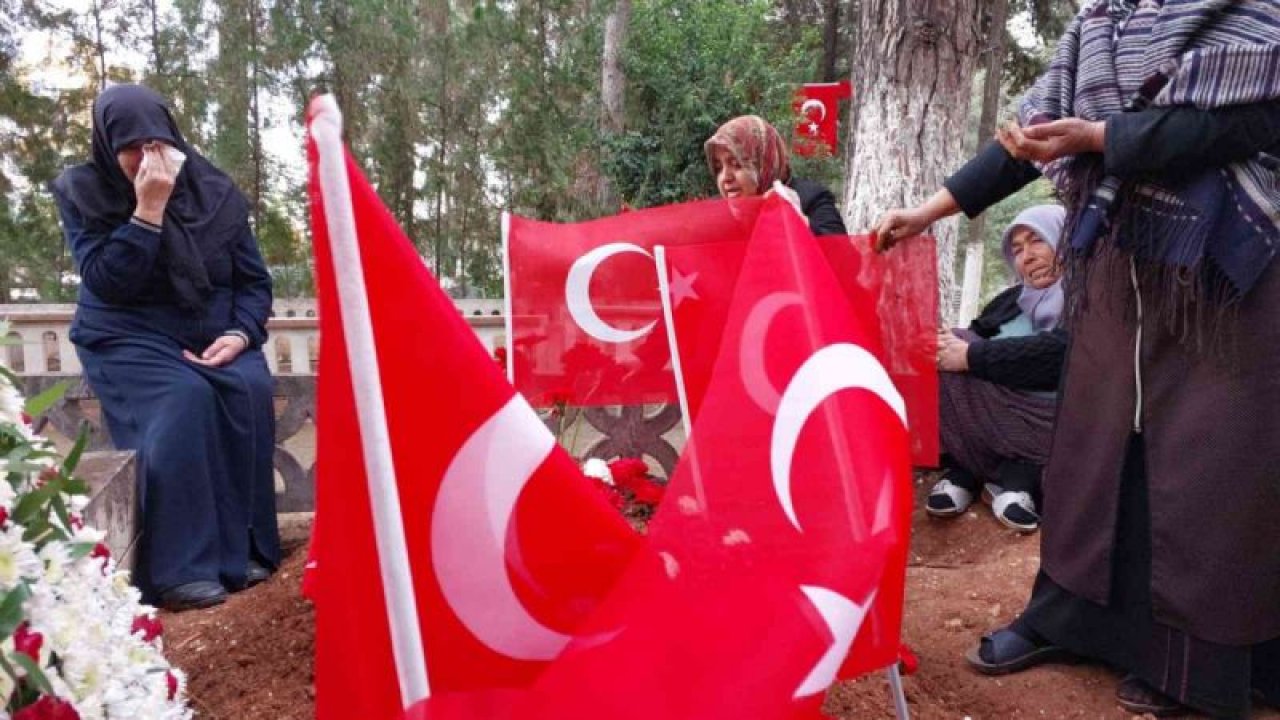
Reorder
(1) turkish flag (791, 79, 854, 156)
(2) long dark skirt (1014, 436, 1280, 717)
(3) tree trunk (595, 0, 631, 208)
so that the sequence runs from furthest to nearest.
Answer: (3) tree trunk (595, 0, 631, 208) → (1) turkish flag (791, 79, 854, 156) → (2) long dark skirt (1014, 436, 1280, 717)

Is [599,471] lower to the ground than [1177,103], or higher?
lower

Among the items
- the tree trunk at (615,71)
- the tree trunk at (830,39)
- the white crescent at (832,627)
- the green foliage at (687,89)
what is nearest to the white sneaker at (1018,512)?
the white crescent at (832,627)

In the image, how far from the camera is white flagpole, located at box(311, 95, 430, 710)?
1013 millimetres

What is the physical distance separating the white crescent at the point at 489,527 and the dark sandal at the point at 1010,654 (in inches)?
58.0

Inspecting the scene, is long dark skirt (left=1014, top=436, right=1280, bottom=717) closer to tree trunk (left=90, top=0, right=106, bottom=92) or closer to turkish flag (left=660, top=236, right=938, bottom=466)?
turkish flag (left=660, top=236, right=938, bottom=466)

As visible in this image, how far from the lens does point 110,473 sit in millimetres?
2580

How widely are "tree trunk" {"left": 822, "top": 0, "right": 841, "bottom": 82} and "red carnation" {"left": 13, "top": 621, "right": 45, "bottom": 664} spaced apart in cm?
1243

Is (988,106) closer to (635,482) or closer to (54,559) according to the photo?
(635,482)

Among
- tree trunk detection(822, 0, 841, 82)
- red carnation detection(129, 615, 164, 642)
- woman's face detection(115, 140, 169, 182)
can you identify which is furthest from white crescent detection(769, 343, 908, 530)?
tree trunk detection(822, 0, 841, 82)

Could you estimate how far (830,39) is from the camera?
12461 millimetres

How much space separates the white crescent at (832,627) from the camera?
1066 mm

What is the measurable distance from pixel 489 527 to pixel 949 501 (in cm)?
284

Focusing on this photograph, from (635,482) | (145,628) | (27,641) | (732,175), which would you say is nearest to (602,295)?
(732,175)

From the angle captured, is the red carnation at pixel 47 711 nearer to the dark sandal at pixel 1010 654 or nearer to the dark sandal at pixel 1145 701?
the dark sandal at pixel 1010 654
